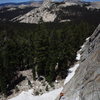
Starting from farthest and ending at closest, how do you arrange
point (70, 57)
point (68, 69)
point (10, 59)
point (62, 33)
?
point (62, 33), point (10, 59), point (70, 57), point (68, 69)

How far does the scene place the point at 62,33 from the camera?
84750 mm

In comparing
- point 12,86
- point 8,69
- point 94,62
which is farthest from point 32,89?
point 94,62

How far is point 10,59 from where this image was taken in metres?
54.5

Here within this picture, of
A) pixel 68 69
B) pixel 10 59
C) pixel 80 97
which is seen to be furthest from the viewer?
pixel 10 59

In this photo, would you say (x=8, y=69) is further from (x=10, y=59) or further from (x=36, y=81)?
(x=36, y=81)

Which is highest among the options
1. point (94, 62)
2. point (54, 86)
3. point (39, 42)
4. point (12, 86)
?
point (94, 62)

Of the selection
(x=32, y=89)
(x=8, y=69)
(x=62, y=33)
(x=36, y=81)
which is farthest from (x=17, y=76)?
(x=62, y=33)

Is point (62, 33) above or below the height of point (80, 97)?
below

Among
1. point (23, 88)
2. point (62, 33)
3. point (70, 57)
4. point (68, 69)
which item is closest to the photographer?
point (23, 88)

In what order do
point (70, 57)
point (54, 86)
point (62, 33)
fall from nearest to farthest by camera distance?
point (54, 86), point (70, 57), point (62, 33)

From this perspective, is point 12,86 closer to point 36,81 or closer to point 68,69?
point 36,81

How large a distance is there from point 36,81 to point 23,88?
359 cm

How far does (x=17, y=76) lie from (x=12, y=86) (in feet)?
16.4

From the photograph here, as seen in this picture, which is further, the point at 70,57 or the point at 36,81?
the point at 70,57
